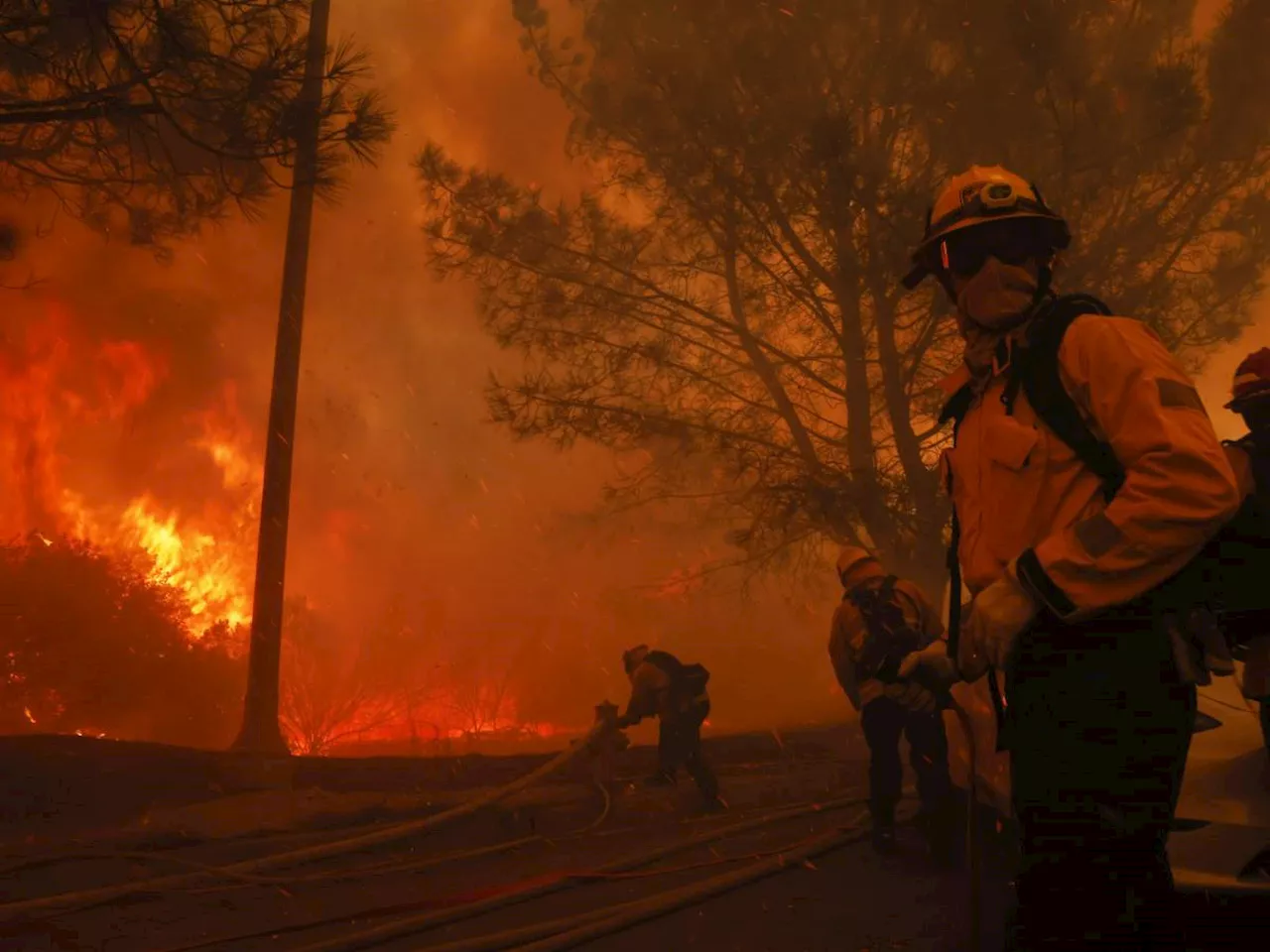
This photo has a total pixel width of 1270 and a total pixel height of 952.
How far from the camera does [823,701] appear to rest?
1089 inches

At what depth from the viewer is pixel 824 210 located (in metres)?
8.77

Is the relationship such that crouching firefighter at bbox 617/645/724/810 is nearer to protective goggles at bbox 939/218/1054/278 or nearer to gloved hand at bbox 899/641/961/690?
gloved hand at bbox 899/641/961/690

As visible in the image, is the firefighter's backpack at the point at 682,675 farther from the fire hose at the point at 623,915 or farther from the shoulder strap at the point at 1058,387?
the shoulder strap at the point at 1058,387

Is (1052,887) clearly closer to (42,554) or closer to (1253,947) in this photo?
(1253,947)

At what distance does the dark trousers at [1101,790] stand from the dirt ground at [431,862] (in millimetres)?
682

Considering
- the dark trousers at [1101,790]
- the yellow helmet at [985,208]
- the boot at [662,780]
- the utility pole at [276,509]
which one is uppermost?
the utility pole at [276,509]

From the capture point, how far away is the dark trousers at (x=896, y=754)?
473cm

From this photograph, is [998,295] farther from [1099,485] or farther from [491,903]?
[491,903]

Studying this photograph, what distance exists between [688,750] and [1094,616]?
572 centimetres

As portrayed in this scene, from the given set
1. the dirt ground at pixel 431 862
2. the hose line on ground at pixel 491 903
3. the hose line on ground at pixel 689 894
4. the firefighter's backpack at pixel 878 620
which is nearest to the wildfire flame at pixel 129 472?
the dirt ground at pixel 431 862

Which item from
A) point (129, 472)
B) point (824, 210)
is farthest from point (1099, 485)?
point (129, 472)

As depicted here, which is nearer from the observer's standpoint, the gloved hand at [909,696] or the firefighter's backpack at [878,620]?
the gloved hand at [909,696]

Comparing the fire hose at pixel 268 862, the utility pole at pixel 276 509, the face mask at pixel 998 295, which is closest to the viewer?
the face mask at pixel 998 295

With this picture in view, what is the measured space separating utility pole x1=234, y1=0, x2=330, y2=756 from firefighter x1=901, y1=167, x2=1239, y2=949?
8549 millimetres
